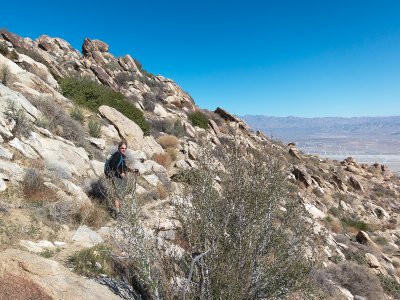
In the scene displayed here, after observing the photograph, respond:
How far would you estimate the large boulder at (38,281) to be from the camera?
3.73m

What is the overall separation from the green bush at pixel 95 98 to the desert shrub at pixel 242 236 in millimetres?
10666

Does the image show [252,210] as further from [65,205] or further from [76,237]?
[65,205]

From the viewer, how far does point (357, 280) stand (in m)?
11.0

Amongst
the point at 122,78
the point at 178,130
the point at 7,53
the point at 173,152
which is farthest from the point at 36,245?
the point at 122,78

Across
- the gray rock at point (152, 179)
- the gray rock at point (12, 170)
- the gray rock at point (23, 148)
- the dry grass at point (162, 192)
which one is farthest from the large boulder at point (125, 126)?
the gray rock at point (12, 170)

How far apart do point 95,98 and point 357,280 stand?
13.2 metres

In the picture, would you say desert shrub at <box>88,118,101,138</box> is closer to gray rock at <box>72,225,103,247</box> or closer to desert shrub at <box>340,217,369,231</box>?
gray rock at <box>72,225,103,247</box>

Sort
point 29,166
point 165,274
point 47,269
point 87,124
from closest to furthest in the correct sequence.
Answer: point 47,269, point 165,274, point 29,166, point 87,124

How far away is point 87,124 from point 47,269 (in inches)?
375

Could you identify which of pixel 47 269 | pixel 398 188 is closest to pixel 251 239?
pixel 47 269

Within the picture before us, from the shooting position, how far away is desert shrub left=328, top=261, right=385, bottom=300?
424 inches

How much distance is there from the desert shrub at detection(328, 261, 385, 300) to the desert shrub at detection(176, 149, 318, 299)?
631 cm

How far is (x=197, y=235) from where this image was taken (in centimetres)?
492

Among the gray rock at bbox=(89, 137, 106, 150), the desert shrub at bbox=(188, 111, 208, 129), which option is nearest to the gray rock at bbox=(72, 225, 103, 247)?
the gray rock at bbox=(89, 137, 106, 150)
